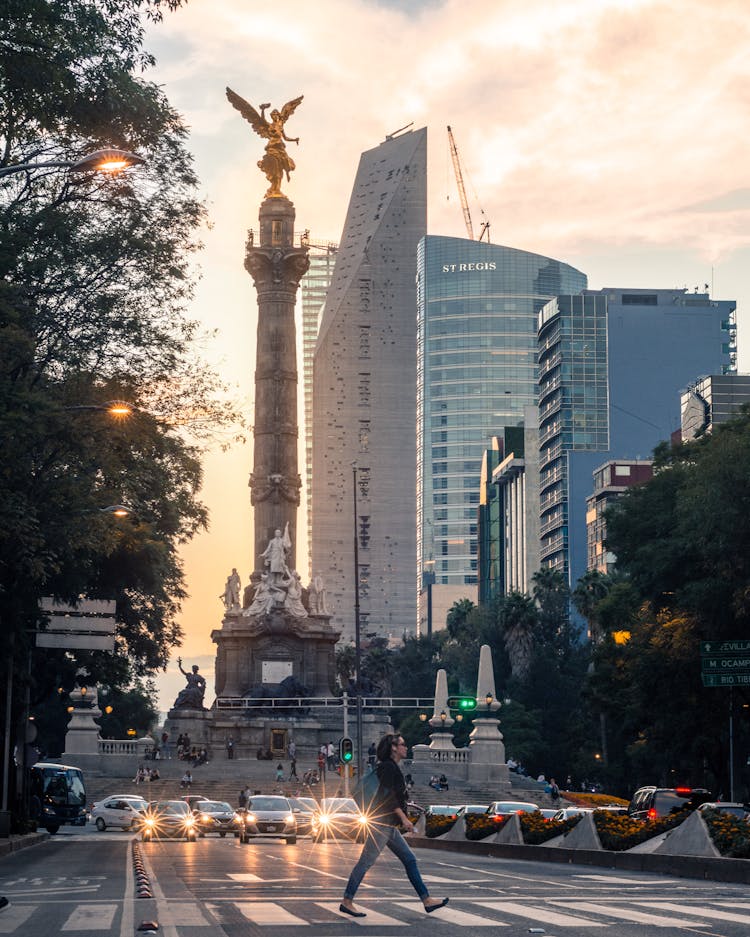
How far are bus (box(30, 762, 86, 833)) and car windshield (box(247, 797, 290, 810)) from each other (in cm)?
1476

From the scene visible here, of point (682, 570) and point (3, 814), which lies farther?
point (682, 570)

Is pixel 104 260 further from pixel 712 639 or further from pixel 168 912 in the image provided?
pixel 712 639

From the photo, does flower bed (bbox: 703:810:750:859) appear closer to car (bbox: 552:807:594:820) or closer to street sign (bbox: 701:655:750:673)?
car (bbox: 552:807:594:820)

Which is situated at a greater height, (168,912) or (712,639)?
(712,639)

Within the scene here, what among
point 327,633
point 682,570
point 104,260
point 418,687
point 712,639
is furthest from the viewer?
point 418,687

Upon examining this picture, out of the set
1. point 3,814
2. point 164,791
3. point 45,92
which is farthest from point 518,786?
point 45,92

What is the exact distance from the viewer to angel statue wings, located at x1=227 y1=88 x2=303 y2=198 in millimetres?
109500

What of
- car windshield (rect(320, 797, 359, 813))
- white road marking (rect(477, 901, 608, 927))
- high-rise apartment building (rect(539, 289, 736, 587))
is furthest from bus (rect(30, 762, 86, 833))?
high-rise apartment building (rect(539, 289, 736, 587))

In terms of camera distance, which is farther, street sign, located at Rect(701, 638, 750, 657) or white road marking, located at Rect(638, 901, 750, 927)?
street sign, located at Rect(701, 638, 750, 657)

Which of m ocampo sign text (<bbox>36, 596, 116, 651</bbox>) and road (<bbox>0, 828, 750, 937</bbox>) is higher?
m ocampo sign text (<bbox>36, 596, 116, 651</bbox>)

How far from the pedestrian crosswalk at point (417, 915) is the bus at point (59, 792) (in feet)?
142

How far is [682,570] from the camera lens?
57.2 meters

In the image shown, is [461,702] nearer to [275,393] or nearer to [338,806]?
[338,806]

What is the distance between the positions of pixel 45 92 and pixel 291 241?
75690 mm
